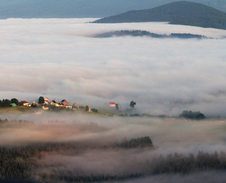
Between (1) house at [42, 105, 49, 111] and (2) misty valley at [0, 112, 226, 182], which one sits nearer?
(2) misty valley at [0, 112, 226, 182]

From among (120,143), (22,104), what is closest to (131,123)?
(120,143)

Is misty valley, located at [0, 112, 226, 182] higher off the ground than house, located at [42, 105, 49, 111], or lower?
lower

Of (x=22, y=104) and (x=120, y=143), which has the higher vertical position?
(x=22, y=104)

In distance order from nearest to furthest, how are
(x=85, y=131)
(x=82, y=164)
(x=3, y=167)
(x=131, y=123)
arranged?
(x=3, y=167)
(x=82, y=164)
(x=85, y=131)
(x=131, y=123)

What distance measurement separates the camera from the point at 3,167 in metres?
121

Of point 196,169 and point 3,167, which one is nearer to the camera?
point 3,167

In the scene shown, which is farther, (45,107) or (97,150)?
(45,107)

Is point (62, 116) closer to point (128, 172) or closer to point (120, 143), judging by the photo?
point (120, 143)

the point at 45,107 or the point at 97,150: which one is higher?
the point at 45,107

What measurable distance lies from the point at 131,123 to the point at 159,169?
37.2 meters

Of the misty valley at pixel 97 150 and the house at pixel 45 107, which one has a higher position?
the house at pixel 45 107

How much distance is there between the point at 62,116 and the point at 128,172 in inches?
1413

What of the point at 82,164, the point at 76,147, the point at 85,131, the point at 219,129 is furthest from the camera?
the point at 219,129

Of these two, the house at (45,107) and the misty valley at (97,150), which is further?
the house at (45,107)
